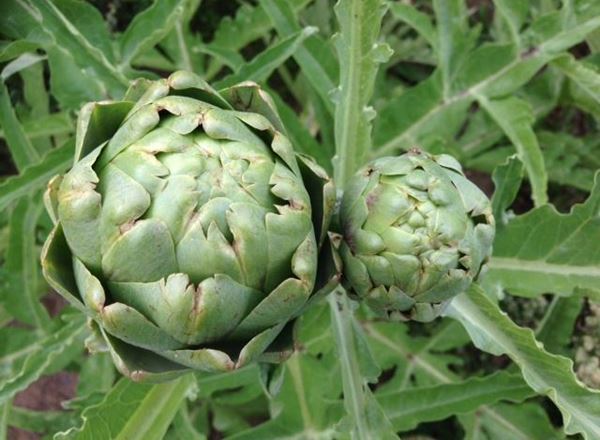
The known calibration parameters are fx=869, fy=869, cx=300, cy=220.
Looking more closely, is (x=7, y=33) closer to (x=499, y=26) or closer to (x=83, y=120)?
(x=83, y=120)

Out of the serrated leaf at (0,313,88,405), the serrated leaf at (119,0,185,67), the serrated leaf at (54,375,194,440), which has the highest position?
the serrated leaf at (119,0,185,67)

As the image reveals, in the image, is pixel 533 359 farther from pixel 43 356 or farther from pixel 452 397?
pixel 43 356

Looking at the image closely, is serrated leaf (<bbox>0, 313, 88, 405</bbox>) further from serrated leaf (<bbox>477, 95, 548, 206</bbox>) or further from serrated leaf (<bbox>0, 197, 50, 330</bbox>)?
serrated leaf (<bbox>477, 95, 548, 206</bbox>)

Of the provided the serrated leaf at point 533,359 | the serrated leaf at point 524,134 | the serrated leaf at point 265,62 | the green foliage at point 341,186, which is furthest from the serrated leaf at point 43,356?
the serrated leaf at point 524,134

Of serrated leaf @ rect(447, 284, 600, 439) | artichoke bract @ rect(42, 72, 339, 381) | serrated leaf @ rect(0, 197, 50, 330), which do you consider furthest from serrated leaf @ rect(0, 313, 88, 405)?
serrated leaf @ rect(447, 284, 600, 439)

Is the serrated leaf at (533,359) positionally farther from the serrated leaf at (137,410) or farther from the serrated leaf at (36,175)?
the serrated leaf at (36,175)

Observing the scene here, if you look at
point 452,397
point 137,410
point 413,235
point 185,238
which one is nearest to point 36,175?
point 137,410
